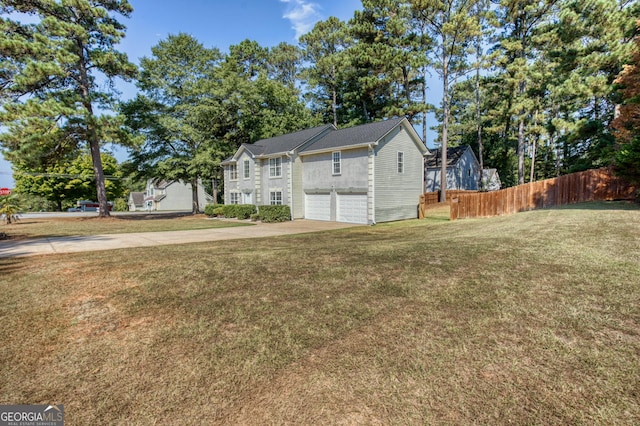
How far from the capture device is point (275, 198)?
24.6m

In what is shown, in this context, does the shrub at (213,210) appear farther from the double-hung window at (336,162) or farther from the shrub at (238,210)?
the double-hung window at (336,162)

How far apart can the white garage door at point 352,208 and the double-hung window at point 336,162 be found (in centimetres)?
167

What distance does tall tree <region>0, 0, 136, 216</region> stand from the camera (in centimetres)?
1898

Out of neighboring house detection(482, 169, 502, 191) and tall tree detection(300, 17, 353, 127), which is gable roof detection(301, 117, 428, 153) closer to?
tall tree detection(300, 17, 353, 127)

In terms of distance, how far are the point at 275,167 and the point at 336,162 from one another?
19.6 feet

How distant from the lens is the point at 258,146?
27.4 m

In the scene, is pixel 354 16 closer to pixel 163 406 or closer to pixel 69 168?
pixel 163 406

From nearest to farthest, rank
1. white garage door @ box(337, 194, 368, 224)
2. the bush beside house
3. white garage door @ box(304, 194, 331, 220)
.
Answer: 1. white garage door @ box(337, 194, 368, 224)
2. white garage door @ box(304, 194, 331, 220)
3. the bush beside house

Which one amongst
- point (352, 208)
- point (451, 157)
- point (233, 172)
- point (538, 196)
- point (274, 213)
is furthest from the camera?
point (451, 157)

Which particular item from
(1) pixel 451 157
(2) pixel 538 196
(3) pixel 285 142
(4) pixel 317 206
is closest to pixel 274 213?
(4) pixel 317 206

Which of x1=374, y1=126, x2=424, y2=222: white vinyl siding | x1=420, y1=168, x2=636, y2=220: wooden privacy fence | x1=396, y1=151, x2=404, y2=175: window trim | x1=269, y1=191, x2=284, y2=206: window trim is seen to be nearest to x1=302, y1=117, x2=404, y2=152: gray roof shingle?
x1=374, y1=126, x2=424, y2=222: white vinyl siding

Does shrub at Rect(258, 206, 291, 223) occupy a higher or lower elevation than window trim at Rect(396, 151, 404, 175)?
lower

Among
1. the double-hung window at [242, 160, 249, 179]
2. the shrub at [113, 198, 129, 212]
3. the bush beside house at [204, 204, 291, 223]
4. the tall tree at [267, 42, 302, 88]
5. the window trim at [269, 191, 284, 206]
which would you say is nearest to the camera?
the bush beside house at [204, 204, 291, 223]

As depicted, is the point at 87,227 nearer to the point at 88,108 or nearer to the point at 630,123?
the point at 88,108
